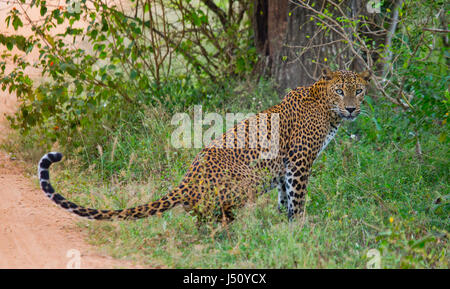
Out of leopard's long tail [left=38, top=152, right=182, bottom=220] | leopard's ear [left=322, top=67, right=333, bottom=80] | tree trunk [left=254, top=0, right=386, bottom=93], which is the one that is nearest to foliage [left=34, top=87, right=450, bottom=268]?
leopard's long tail [left=38, top=152, right=182, bottom=220]

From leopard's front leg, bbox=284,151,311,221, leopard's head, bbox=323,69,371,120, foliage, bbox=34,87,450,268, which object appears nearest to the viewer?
foliage, bbox=34,87,450,268

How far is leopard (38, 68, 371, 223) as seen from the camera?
5070mm

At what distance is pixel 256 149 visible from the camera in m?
5.51

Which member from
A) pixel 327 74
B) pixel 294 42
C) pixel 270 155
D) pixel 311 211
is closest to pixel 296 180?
pixel 270 155

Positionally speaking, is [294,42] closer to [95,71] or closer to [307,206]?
[95,71]

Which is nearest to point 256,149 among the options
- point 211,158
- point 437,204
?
point 211,158

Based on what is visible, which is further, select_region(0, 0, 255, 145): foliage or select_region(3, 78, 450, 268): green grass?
select_region(0, 0, 255, 145): foliage

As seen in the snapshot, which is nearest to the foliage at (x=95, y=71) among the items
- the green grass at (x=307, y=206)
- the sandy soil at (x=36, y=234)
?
the green grass at (x=307, y=206)

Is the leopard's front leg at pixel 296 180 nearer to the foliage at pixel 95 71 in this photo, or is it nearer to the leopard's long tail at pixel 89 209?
the leopard's long tail at pixel 89 209

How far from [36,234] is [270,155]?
2.38m

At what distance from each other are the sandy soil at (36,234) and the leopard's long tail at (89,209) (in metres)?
0.37

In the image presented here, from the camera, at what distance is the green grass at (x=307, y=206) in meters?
4.67

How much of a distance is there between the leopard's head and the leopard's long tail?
197 centimetres

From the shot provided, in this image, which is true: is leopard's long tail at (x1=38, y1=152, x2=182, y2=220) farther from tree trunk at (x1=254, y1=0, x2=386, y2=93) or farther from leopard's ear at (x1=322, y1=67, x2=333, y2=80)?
tree trunk at (x1=254, y1=0, x2=386, y2=93)
